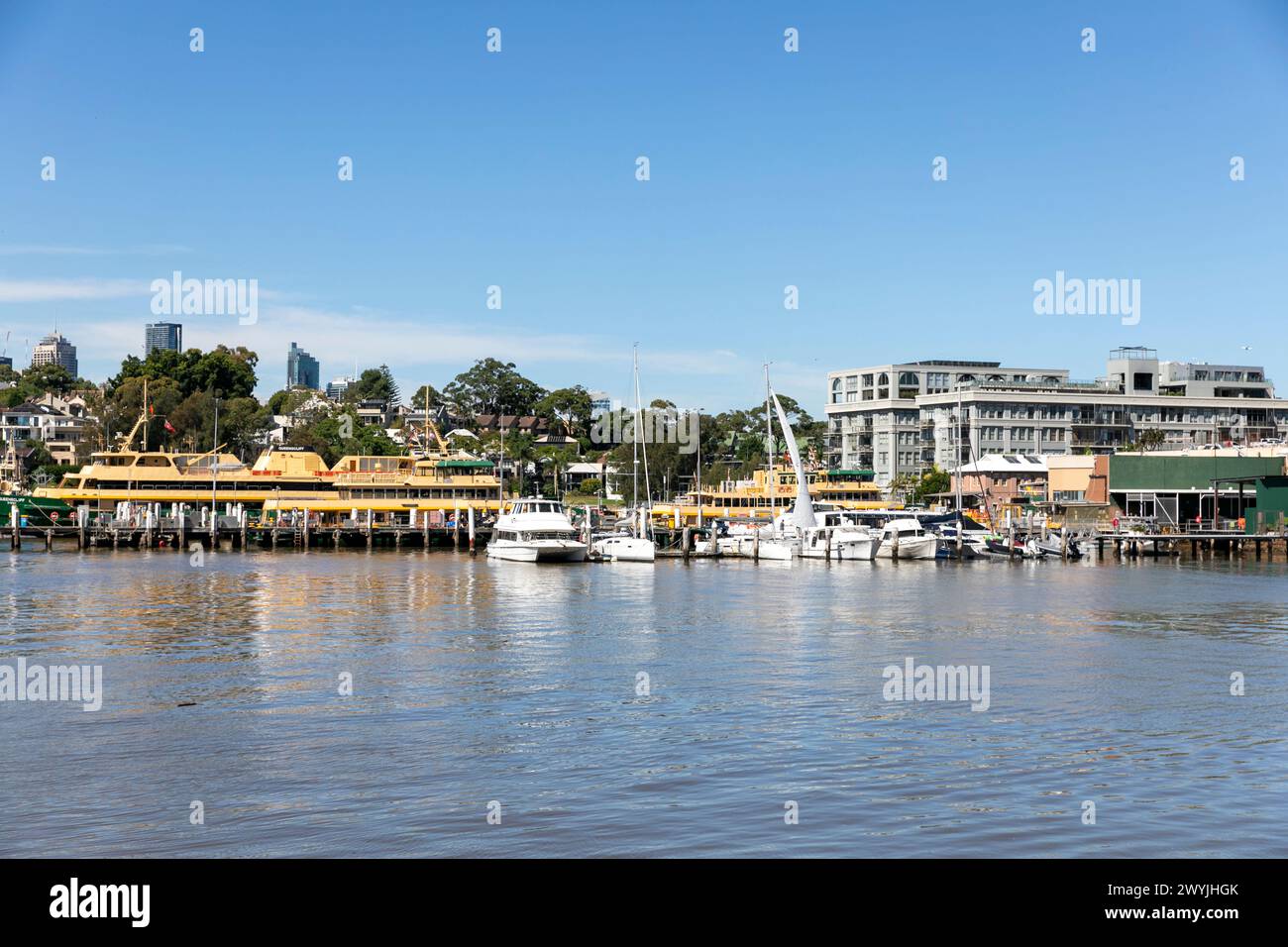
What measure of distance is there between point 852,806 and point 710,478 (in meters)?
156

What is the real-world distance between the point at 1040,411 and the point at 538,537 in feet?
335

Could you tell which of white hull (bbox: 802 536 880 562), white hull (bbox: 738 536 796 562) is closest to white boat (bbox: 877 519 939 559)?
white hull (bbox: 802 536 880 562)

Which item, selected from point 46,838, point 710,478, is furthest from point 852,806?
point 710,478

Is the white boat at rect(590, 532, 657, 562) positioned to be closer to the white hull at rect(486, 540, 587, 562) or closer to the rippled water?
the white hull at rect(486, 540, 587, 562)

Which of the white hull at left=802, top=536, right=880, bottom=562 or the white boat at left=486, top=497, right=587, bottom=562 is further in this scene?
the white hull at left=802, top=536, right=880, bottom=562

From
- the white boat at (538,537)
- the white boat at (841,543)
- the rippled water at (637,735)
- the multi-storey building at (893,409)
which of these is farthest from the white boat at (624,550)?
the multi-storey building at (893,409)

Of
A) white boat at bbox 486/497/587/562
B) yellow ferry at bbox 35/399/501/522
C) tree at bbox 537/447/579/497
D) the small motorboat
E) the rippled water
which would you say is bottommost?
the small motorboat

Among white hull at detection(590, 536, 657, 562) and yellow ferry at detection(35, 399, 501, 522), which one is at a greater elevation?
yellow ferry at detection(35, 399, 501, 522)

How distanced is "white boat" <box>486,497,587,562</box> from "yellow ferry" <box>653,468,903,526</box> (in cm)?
3550

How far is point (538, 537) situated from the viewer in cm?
8906

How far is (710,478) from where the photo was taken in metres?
175

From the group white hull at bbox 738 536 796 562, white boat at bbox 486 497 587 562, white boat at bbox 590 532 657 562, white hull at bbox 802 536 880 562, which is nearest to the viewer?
white boat at bbox 486 497 587 562

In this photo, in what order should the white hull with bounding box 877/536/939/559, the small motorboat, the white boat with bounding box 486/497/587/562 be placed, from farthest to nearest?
1. the small motorboat
2. the white hull with bounding box 877/536/939/559
3. the white boat with bounding box 486/497/587/562

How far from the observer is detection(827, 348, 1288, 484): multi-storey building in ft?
554
